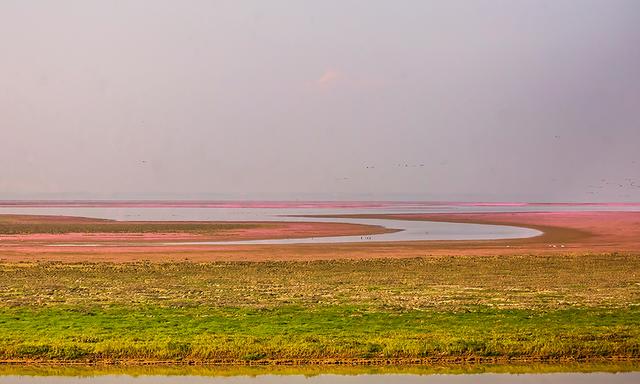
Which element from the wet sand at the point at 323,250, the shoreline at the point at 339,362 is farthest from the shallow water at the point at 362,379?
the wet sand at the point at 323,250

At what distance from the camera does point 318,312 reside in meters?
31.1

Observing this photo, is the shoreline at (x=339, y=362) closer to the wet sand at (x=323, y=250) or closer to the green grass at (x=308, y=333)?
the green grass at (x=308, y=333)

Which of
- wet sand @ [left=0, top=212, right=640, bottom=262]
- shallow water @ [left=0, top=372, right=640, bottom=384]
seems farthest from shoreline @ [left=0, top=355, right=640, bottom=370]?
wet sand @ [left=0, top=212, right=640, bottom=262]

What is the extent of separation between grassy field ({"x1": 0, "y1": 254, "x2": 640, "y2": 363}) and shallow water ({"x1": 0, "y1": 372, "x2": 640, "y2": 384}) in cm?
167

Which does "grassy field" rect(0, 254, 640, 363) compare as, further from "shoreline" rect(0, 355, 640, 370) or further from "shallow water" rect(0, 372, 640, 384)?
"shallow water" rect(0, 372, 640, 384)

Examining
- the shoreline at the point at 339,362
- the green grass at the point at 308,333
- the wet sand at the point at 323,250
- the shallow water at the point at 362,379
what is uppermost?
the wet sand at the point at 323,250

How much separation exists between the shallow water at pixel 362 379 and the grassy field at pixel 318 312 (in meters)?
1.67

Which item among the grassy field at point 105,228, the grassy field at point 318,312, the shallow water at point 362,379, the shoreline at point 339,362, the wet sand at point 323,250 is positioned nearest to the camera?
the shallow water at point 362,379

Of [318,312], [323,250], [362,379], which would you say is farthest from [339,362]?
[323,250]

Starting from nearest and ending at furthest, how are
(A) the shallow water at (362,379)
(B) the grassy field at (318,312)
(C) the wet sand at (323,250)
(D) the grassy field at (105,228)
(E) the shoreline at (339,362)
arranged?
(A) the shallow water at (362,379) → (E) the shoreline at (339,362) → (B) the grassy field at (318,312) → (C) the wet sand at (323,250) → (D) the grassy field at (105,228)

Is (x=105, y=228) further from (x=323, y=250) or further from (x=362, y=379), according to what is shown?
(x=362, y=379)

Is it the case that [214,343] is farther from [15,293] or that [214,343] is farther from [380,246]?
[380,246]

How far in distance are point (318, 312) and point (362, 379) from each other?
27.8 feet

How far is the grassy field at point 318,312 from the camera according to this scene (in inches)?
991
